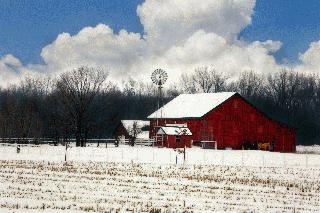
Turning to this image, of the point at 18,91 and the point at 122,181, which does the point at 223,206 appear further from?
the point at 18,91

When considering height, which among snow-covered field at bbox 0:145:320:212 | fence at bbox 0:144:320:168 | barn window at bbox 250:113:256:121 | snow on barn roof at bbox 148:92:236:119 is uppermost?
snow on barn roof at bbox 148:92:236:119

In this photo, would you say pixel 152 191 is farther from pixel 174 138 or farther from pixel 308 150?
pixel 308 150

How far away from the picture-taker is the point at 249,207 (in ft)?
61.9

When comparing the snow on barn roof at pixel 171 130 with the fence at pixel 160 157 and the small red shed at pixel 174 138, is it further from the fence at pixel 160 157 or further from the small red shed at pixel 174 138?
the fence at pixel 160 157

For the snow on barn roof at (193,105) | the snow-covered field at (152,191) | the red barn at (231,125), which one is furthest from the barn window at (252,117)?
the snow-covered field at (152,191)

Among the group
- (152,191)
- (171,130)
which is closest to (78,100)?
(171,130)

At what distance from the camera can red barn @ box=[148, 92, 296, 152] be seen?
64375 millimetres

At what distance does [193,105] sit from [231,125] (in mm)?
7968

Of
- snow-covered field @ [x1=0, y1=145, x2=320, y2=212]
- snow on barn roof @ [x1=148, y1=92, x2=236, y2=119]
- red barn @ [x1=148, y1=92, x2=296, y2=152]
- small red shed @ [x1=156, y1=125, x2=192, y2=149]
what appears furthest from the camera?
snow on barn roof @ [x1=148, y1=92, x2=236, y2=119]

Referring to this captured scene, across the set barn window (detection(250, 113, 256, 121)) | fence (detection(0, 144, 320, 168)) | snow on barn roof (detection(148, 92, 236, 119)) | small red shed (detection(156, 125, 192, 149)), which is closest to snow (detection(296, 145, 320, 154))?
barn window (detection(250, 113, 256, 121))

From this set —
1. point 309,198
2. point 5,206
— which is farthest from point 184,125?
point 5,206

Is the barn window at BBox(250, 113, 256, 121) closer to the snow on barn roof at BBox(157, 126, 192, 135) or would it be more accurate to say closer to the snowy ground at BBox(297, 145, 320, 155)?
the snow on barn roof at BBox(157, 126, 192, 135)

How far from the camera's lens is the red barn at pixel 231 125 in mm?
64375

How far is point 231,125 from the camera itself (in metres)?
65.6
